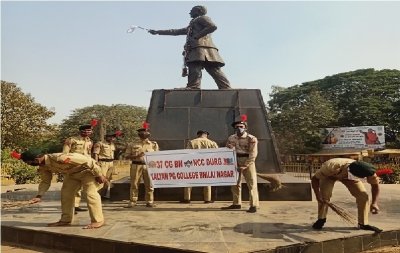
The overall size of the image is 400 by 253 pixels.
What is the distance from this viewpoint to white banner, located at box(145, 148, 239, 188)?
6730 mm

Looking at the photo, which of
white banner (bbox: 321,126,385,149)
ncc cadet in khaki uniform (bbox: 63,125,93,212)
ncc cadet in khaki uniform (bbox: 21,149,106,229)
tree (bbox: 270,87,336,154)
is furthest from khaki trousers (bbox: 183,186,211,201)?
tree (bbox: 270,87,336,154)

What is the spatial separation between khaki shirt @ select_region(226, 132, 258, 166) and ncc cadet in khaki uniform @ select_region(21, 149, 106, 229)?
256 cm

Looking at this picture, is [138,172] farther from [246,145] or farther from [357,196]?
[357,196]

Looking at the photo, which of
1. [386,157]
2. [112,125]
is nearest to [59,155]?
[386,157]

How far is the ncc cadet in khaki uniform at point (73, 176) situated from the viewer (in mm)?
5176

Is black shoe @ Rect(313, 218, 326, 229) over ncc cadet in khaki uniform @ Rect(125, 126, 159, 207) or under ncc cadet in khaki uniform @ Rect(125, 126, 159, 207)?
under

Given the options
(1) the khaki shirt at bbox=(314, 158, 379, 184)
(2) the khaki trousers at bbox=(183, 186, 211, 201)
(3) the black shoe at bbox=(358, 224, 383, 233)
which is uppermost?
(1) the khaki shirt at bbox=(314, 158, 379, 184)

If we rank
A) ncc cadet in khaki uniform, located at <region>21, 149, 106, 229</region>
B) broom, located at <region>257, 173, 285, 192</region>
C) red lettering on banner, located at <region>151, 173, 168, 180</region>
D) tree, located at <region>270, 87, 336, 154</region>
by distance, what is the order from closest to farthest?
ncc cadet in khaki uniform, located at <region>21, 149, 106, 229</region>, red lettering on banner, located at <region>151, 173, 168, 180</region>, broom, located at <region>257, 173, 285, 192</region>, tree, located at <region>270, 87, 336, 154</region>

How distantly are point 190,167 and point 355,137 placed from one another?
26542mm

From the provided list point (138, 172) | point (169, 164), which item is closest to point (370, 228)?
point (169, 164)

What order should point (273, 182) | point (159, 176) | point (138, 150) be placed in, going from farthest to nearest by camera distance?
point (273, 182)
point (138, 150)
point (159, 176)

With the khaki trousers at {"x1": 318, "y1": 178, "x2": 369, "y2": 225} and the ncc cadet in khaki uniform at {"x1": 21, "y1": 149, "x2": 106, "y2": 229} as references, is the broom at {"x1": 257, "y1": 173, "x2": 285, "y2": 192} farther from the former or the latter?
the ncc cadet in khaki uniform at {"x1": 21, "y1": 149, "x2": 106, "y2": 229}

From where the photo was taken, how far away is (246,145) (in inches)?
264

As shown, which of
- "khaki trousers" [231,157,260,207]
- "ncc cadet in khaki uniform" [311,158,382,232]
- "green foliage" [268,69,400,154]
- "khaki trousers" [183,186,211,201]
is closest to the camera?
"ncc cadet in khaki uniform" [311,158,382,232]
